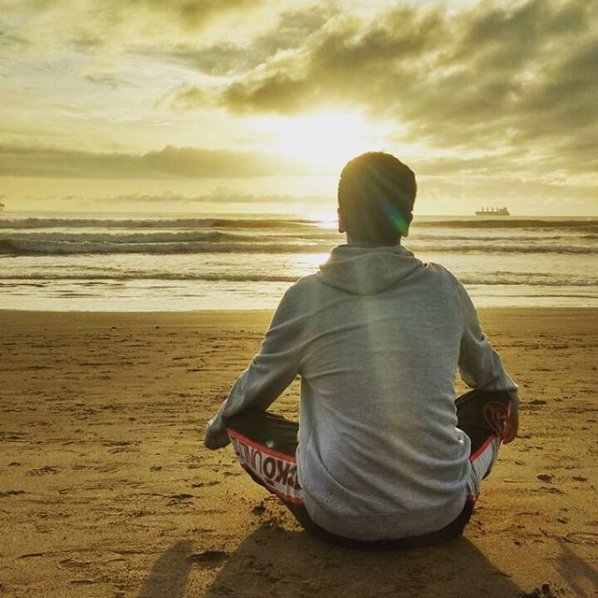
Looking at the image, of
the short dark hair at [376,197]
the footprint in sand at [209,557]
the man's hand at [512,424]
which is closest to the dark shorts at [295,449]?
the man's hand at [512,424]

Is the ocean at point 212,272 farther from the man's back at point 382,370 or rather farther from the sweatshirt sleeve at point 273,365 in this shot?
the man's back at point 382,370

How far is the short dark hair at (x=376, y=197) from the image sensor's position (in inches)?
90.7

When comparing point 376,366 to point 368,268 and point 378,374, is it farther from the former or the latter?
point 368,268

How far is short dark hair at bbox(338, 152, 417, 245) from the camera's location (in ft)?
7.55

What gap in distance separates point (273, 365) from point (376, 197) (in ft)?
2.29

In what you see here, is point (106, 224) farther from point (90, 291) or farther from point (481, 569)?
point (481, 569)

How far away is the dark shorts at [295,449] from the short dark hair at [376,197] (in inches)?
34.8

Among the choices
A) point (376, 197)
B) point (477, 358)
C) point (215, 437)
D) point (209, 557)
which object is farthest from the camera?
point (215, 437)

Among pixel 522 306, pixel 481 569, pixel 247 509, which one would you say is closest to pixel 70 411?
pixel 247 509

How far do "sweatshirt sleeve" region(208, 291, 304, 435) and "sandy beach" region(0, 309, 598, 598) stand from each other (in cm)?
65

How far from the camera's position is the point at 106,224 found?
147ft

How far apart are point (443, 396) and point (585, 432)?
2536 mm

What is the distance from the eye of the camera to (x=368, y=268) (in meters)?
2.32

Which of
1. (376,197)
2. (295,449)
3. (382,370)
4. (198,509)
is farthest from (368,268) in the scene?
(198,509)
